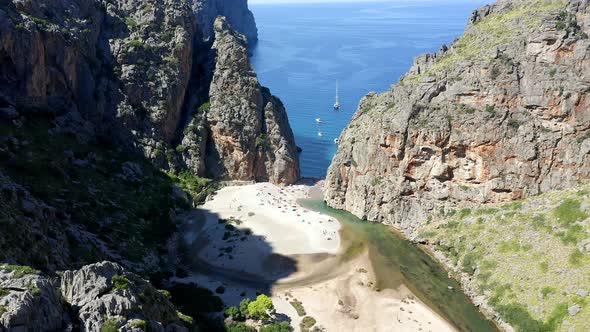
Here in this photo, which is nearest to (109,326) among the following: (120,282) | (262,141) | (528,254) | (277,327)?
(120,282)

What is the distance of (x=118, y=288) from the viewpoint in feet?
107

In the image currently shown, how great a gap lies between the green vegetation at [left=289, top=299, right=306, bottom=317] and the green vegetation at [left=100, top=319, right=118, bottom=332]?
28.1 m

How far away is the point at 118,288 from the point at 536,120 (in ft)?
213

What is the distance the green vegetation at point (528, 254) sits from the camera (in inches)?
1973

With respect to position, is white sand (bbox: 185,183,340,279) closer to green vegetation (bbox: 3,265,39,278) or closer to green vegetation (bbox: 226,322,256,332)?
green vegetation (bbox: 226,322,256,332)

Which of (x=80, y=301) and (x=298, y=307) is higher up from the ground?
(x=80, y=301)

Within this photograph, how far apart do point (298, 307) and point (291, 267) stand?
10.6 metres

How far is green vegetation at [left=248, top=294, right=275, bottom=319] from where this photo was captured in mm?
50688

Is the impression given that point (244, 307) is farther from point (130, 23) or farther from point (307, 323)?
point (130, 23)

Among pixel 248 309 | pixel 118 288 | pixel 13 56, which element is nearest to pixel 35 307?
pixel 118 288

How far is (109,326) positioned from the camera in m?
29.0

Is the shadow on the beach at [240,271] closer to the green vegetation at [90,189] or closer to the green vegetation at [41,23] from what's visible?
the green vegetation at [90,189]

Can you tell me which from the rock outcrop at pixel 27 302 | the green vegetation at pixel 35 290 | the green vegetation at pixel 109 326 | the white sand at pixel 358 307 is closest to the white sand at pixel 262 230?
the white sand at pixel 358 307

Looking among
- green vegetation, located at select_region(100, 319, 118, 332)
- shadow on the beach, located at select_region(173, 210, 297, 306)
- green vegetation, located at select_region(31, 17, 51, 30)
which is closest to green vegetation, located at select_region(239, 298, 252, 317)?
shadow on the beach, located at select_region(173, 210, 297, 306)
